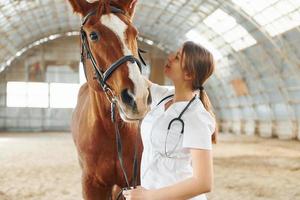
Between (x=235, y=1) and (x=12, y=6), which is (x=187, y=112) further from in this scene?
(x=12, y=6)

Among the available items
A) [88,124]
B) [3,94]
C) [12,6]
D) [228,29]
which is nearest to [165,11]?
[228,29]

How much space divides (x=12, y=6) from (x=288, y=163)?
13.4 m

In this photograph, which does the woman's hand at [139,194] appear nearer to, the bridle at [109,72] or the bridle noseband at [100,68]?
the bridle at [109,72]

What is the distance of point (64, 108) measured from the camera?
26391mm

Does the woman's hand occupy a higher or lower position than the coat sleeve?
lower

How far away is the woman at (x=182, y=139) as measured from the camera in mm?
1463

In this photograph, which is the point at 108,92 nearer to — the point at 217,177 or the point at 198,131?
the point at 198,131

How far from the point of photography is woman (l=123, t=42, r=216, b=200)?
1.46m

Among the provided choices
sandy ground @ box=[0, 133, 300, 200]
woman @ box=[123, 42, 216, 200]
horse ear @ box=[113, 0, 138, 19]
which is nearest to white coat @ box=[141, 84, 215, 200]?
woman @ box=[123, 42, 216, 200]

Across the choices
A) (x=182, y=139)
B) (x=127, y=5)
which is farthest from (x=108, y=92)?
(x=182, y=139)

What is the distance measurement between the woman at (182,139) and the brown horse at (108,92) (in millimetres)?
631

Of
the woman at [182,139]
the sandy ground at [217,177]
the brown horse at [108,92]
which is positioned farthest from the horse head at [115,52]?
the sandy ground at [217,177]

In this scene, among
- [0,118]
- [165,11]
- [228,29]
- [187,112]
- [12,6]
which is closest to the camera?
[187,112]

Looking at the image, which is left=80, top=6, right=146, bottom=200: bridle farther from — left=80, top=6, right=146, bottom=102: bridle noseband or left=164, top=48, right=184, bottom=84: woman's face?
left=164, top=48, right=184, bottom=84: woman's face
